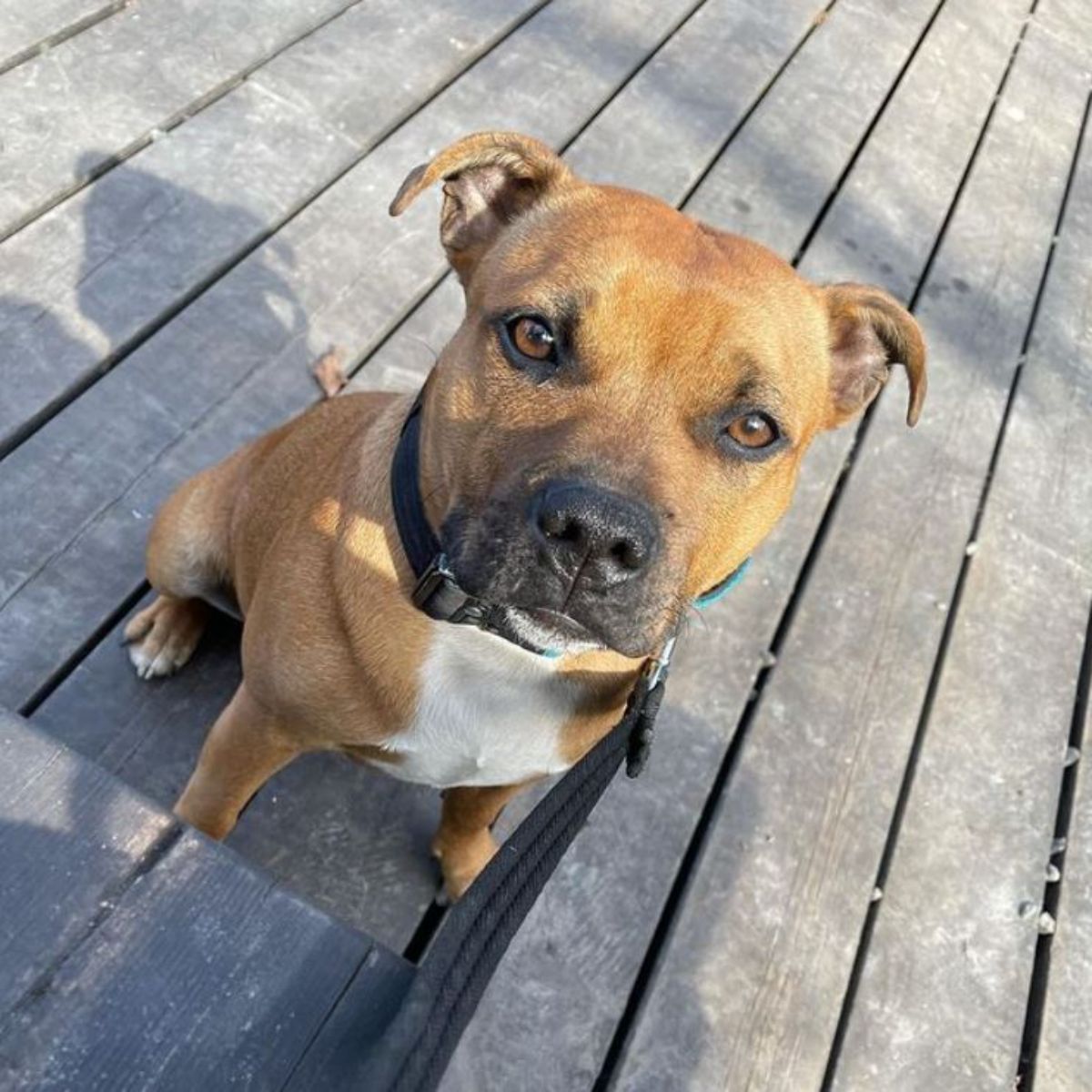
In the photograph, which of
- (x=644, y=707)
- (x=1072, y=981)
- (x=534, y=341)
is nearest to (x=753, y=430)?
(x=534, y=341)

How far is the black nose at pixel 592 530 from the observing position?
1.71m

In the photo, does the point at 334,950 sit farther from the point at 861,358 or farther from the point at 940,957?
the point at 940,957

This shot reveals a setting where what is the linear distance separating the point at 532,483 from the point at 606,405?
200 millimetres

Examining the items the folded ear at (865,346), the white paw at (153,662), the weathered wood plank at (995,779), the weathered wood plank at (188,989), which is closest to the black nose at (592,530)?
the weathered wood plank at (188,989)

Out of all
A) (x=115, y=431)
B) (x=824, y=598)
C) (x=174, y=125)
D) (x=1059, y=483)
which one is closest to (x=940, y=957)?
(x=824, y=598)

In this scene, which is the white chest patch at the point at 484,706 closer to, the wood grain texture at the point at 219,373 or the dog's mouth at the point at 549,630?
the dog's mouth at the point at 549,630

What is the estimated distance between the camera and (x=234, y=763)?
91.9 inches

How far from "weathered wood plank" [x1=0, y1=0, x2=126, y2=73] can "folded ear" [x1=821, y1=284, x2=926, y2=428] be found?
2748mm

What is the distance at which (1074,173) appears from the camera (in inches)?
197

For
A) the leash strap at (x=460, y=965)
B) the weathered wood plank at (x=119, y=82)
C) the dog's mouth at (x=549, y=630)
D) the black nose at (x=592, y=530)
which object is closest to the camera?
the leash strap at (x=460, y=965)

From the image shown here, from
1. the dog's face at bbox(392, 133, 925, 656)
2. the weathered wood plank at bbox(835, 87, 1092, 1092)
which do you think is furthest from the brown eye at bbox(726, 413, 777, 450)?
the weathered wood plank at bbox(835, 87, 1092, 1092)

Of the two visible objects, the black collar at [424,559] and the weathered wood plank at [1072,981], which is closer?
the black collar at [424,559]

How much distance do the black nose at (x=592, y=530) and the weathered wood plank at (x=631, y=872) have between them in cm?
117

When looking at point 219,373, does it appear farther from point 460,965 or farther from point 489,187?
point 460,965
